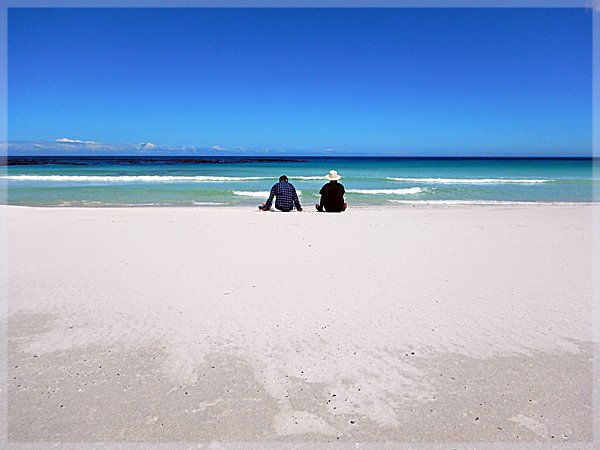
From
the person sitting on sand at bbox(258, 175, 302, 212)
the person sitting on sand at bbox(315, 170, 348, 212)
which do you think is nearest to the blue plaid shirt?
the person sitting on sand at bbox(258, 175, 302, 212)

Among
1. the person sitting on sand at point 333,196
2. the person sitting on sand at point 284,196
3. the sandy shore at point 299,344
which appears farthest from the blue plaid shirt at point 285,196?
the sandy shore at point 299,344

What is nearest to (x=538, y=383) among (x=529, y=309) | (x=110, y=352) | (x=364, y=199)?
(x=529, y=309)

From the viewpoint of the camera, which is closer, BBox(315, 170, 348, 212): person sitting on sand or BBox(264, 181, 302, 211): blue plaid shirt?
BBox(315, 170, 348, 212): person sitting on sand

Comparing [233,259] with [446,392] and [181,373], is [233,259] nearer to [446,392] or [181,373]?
[181,373]

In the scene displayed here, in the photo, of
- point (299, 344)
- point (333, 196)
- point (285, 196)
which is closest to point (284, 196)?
point (285, 196)

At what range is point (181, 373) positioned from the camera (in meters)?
2.90

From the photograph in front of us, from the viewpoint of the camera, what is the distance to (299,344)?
3.31 metres

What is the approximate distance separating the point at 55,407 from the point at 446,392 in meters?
2.42

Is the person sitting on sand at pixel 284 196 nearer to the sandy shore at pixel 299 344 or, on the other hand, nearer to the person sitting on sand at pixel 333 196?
the person sitting on sand at pixel 333 196

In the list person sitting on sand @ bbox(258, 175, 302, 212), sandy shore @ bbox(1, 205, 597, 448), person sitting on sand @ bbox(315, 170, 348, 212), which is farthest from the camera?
person sitting on sand @ bbox(258, 175, 302, 212)

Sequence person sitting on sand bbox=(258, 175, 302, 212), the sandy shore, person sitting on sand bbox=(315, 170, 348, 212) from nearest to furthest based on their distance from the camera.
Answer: the sandy shore, person sitting on sand bbox=(315, 170, 348, 212), person sitting on sand bbox=(258, 175, 302, 212)

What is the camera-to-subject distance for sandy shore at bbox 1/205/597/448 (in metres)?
2.43

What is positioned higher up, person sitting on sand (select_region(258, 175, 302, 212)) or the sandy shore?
person sitting on sand (select_region(258, 175, 302, 212))

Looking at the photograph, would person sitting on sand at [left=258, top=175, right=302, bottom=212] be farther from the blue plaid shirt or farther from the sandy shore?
the sandy shore
